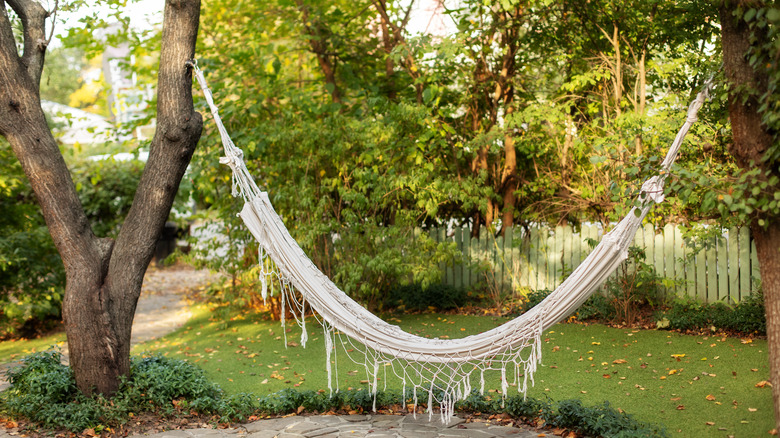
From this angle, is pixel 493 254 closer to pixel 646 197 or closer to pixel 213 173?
pixel 213 173

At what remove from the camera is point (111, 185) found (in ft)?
27.3

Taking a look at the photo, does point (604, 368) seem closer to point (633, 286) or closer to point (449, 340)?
point (633, 286)

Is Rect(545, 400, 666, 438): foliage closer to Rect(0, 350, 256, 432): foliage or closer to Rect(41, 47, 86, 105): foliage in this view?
Rect(0, 350, 256, 432): foliage

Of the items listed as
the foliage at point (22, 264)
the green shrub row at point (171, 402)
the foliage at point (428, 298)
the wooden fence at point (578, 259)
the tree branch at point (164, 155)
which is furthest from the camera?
the foliage at point (428, 298)

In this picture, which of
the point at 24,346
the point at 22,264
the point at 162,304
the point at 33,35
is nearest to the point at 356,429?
the point at 33,35

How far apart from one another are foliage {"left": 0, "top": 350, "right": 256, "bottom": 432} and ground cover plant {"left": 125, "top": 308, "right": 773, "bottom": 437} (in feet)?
1.58

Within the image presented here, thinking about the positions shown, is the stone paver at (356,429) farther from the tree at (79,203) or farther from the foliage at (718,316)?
the foliage at (718,316)

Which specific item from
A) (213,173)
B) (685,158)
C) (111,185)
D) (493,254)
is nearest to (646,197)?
(685,158)

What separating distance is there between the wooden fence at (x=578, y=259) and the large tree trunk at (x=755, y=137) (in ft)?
8.82

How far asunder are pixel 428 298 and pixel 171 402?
9.71ft

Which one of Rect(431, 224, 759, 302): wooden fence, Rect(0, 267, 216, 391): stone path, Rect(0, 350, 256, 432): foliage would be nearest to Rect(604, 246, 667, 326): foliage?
Rect(431, 224, 759, 302): wooden fence

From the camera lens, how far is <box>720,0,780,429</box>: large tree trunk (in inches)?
87.0

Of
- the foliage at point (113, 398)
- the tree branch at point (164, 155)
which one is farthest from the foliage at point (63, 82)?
the foliage at point (113, 398)

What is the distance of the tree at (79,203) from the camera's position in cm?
322
